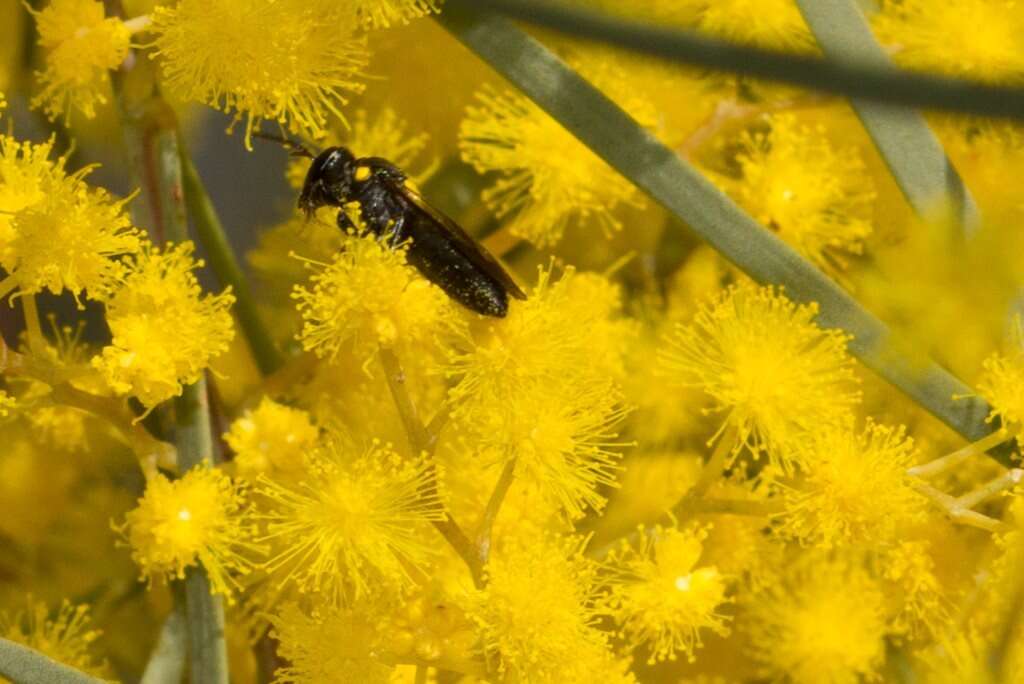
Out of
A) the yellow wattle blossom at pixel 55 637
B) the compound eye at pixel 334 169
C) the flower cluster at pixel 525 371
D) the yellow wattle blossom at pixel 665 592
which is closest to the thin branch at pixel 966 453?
the flower cluster at pixel 525 371

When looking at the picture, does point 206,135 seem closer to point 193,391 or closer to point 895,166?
point 193,391

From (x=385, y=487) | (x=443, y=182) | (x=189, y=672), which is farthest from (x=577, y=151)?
(x=189, y=672)

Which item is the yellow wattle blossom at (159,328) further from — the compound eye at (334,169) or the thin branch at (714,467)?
the thin branch at (714,467)

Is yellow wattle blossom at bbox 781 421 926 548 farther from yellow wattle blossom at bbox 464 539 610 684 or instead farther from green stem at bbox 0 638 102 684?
green stem at bbox 0 638 102 684

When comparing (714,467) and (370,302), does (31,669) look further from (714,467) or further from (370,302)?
(714,467)

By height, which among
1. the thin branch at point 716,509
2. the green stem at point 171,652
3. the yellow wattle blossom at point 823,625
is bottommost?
the yellow wattle blossom at point 823,625
